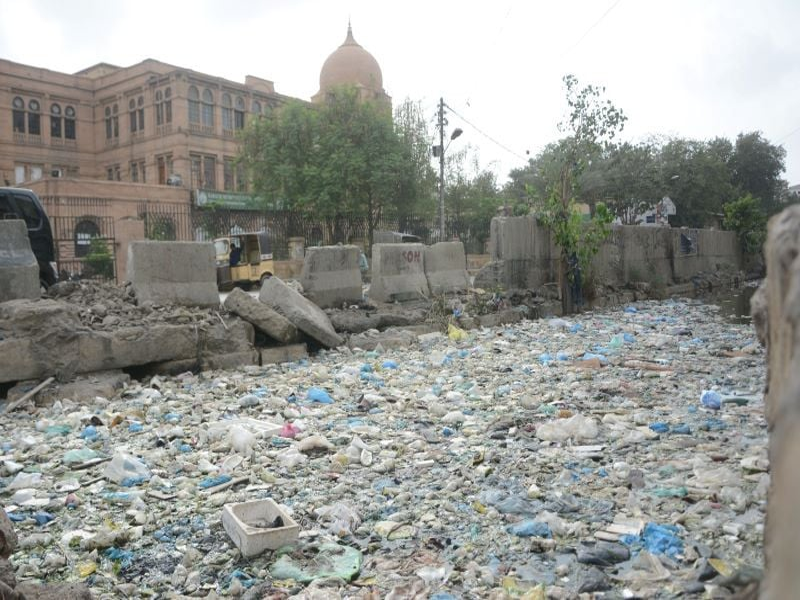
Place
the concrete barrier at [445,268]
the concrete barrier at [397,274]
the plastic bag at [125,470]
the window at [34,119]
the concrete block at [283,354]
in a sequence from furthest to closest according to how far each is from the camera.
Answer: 1. the window at [34,119]
2. the concrete barrier at [445,268]
3. the concrete barrier at [397,274]
4. the concrete block at [283,354]
5. the plastic bag at [125,470]

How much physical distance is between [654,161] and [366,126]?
15.0 m

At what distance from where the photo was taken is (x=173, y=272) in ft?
24.9

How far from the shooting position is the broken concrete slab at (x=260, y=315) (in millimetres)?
7551

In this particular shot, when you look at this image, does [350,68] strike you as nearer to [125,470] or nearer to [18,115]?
[18,115]

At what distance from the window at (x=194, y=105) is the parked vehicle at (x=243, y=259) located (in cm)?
1778

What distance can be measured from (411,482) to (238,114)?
118 ft

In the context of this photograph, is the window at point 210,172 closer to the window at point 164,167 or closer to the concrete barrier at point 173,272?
the window at point 164,167

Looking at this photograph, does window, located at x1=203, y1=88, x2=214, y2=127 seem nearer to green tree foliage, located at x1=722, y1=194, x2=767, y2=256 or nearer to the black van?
green tree foliage, located at x1=722, y1=194, x2=767, y2=256

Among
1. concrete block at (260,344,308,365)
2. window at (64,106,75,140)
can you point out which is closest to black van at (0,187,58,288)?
concrete block at (260,344,308,365)

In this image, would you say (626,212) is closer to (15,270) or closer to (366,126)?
(366,126)

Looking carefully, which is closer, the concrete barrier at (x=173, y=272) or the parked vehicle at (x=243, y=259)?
the concrete barrier at (x=173, y=272)

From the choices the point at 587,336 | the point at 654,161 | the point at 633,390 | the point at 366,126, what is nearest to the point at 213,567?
the point at 633,390

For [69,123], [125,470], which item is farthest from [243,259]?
[69,123]

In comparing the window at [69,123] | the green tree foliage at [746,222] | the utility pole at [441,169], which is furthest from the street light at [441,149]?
the window at [69,123]
